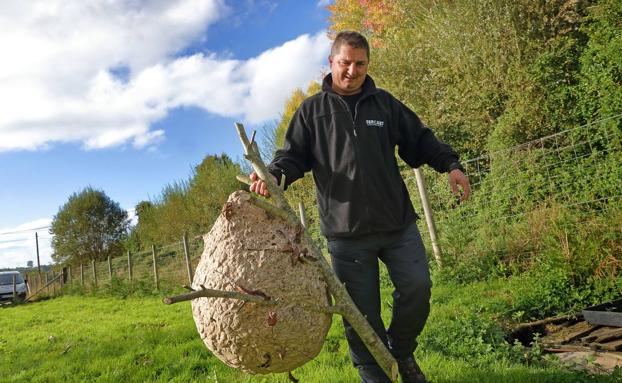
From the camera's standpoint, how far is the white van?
25422mm

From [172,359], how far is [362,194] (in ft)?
11.3

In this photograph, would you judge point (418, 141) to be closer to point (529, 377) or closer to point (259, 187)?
point (259, 187)

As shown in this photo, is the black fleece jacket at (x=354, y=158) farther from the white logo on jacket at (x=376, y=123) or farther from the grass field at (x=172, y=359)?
the grass field at (x=172, y=359)

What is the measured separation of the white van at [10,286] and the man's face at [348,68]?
1073 inches

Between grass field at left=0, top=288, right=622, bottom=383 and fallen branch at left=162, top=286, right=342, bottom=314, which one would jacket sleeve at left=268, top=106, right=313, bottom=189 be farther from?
grass field at left=0, top=288, right=622, bottom=383

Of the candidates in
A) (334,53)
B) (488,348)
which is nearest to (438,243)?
(488,348)

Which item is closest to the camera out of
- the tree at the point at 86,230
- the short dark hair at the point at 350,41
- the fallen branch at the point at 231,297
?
the fallen branch at the point at 231,297

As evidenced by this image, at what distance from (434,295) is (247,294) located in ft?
18.8

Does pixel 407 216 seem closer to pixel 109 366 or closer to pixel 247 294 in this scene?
pixel 247 294

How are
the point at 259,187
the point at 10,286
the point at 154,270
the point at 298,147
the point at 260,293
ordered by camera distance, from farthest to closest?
the point at 10,286, the point at 154,270, the point at 298,147, the point at 259,187, the point at 260,293

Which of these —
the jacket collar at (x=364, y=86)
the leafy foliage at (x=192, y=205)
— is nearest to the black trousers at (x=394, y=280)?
the jacket collar at (x=364, y=86)

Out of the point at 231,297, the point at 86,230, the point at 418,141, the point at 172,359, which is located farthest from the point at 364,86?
the point at 86,230

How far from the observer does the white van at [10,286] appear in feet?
83.4

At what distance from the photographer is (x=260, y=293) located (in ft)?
6.73
